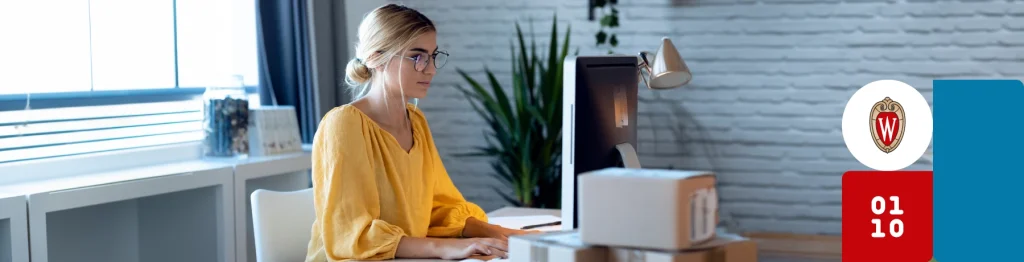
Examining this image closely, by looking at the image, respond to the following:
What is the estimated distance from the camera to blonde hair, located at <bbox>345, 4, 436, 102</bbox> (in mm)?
2346

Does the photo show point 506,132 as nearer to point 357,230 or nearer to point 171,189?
point 171,189

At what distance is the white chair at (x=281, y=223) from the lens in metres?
2.47

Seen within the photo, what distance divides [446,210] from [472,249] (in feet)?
1.31

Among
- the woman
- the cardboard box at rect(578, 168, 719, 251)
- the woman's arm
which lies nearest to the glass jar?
the woman

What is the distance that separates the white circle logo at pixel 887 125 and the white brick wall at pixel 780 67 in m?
0.12

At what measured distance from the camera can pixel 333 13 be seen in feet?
15.7

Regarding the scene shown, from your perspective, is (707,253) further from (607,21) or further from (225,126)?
(607,21)

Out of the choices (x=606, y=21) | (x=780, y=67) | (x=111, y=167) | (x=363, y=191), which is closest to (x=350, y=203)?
(x=363, y=191)

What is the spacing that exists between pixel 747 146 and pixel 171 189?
263 cm

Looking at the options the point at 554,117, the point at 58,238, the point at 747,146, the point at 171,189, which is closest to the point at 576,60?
the point at 171,189

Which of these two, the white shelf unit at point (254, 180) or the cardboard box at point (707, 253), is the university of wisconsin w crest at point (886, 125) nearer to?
the cardboard box at point (707, 253)

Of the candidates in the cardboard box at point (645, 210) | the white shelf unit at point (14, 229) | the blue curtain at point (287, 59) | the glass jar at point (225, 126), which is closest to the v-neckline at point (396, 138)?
the cardboard box at point (645, 210)

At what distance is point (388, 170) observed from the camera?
2.36 m

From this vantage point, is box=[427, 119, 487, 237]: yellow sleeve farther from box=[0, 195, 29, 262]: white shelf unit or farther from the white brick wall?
the white brick wall
